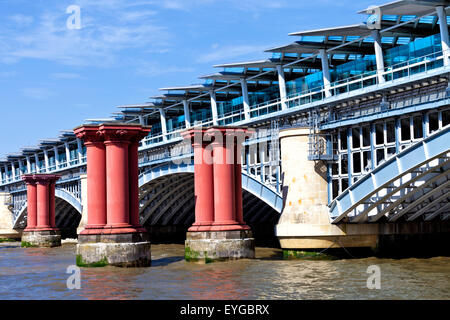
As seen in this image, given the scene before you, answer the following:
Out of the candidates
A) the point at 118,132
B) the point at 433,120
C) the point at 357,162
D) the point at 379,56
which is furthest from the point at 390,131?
the point at 118,132

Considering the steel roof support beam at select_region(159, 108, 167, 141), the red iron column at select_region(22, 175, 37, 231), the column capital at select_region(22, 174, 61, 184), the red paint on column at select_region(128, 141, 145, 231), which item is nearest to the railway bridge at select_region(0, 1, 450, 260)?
the red paint on column at select_region(128, 141, 145, 231)

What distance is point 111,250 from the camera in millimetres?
33781

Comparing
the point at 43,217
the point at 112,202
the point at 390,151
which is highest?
the point at 390,151

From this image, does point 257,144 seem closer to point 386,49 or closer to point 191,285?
point 386,49

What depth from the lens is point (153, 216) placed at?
67.1 m

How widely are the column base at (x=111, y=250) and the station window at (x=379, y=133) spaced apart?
40.9ft

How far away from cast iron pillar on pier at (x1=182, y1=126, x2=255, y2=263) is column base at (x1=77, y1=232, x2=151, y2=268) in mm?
4305

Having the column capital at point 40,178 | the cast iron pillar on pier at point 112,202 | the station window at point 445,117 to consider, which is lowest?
the cast iron pillar on pier at point 112,202

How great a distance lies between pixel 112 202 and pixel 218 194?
6335 mm

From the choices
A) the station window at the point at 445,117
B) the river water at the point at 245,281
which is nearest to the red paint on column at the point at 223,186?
the river water at the point at 245,281

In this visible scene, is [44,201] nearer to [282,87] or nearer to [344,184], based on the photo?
A: [282,87]

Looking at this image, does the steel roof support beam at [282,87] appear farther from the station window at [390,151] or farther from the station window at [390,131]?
the station window at [390,151]

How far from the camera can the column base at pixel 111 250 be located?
33.8 meters

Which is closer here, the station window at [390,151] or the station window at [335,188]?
the station window at [390,151]
